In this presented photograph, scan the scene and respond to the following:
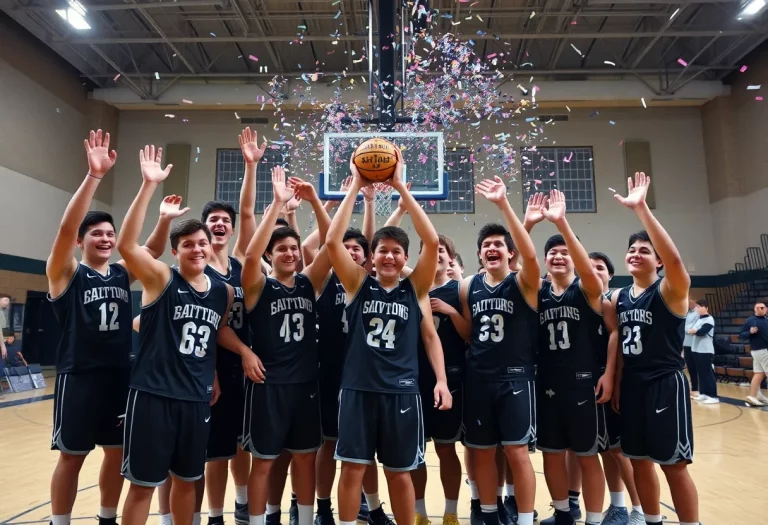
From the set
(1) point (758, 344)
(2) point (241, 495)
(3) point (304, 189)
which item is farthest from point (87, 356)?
(1) point (758, 344)

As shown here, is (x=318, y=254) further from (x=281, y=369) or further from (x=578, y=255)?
(x=578, y=255)

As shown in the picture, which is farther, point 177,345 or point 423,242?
point 423,242

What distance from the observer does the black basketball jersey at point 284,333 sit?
3.22 m

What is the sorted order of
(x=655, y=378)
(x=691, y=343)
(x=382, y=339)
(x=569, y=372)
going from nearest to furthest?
(x=382, y=339)
(x=655, y=378)
(x=569, y=372)
(x=691, y=343)

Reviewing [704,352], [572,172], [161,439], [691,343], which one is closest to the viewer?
[161,439]

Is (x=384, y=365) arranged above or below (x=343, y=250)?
below

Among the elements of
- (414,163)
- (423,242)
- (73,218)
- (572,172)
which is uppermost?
(572,172)

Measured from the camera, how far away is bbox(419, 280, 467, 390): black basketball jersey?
12.1 ft

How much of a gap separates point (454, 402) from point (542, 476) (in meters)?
2.09

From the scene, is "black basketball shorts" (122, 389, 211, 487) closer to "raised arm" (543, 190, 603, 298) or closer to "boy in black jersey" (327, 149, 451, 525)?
"boy in black jersey" (327, 149, 451, 525)

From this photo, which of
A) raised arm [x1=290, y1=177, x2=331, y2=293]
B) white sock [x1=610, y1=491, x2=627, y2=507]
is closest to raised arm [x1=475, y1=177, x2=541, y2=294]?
raised arm [x1=290, y1=177, x2=331, y2=293]

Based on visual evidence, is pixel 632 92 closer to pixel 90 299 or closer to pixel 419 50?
pixel 419 50

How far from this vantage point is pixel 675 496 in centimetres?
311

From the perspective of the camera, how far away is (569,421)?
11.0 ft
